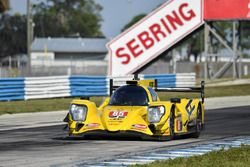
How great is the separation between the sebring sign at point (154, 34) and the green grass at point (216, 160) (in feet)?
104

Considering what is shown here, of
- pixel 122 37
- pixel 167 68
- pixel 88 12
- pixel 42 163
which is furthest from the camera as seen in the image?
pixel 88 12

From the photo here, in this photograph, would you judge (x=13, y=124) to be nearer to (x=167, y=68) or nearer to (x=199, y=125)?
(x=199, y=125)

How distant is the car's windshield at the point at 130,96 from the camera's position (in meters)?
16.4

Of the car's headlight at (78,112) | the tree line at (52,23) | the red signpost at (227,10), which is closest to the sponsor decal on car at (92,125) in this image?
the car's headlight at (78,112)

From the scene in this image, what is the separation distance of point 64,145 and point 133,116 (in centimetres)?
151

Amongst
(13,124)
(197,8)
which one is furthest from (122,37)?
(13,124)

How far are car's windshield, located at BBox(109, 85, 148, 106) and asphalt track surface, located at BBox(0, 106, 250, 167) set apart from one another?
0.74 meters

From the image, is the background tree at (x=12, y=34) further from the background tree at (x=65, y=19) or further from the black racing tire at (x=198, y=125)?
the black racing tire at (x=198, y=125)

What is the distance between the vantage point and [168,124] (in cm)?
1595

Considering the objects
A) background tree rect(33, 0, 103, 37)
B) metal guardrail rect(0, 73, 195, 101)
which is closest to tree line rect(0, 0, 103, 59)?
background tree rect(33, 0, 103, 37)

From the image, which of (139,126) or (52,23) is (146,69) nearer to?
(139,126)

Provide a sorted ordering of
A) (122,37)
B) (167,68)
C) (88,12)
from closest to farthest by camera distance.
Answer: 1. (122,37)
2. (167,68)
3. (88,12)

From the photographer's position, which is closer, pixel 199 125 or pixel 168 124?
pixel 168 124

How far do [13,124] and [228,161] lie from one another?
442 inches
